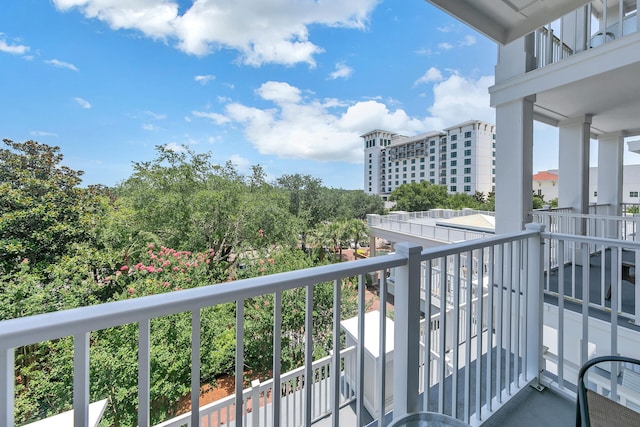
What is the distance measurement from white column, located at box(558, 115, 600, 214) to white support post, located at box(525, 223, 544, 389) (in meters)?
3.91

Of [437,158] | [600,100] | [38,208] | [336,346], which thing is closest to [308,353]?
[336,346]

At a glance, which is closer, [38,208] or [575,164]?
[575,164]

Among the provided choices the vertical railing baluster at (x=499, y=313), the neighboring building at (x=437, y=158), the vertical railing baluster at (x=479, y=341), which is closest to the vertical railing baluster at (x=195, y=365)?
the vertical railing baluster at (x=479, y=341)

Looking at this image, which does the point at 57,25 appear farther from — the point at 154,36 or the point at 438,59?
the point at 438,59

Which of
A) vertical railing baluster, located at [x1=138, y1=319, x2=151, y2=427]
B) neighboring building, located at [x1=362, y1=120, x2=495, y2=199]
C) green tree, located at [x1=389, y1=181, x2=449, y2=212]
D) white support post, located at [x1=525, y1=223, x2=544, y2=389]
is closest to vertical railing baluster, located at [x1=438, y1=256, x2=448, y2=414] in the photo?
white support post, located at [x1=525, y1=223, x2=544, y2=389]

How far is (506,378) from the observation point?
1.64 metres

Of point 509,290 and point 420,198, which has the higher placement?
point 420,198

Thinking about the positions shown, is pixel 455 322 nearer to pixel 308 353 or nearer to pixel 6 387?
pixel 308 353

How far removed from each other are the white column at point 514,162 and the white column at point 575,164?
1661 mm

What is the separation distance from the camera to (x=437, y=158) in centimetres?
4353

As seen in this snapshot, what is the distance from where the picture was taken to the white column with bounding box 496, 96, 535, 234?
353 cm

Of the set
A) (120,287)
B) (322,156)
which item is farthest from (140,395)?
(322,156)

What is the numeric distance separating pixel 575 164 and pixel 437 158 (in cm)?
4204

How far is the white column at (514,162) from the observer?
3.53 meters
